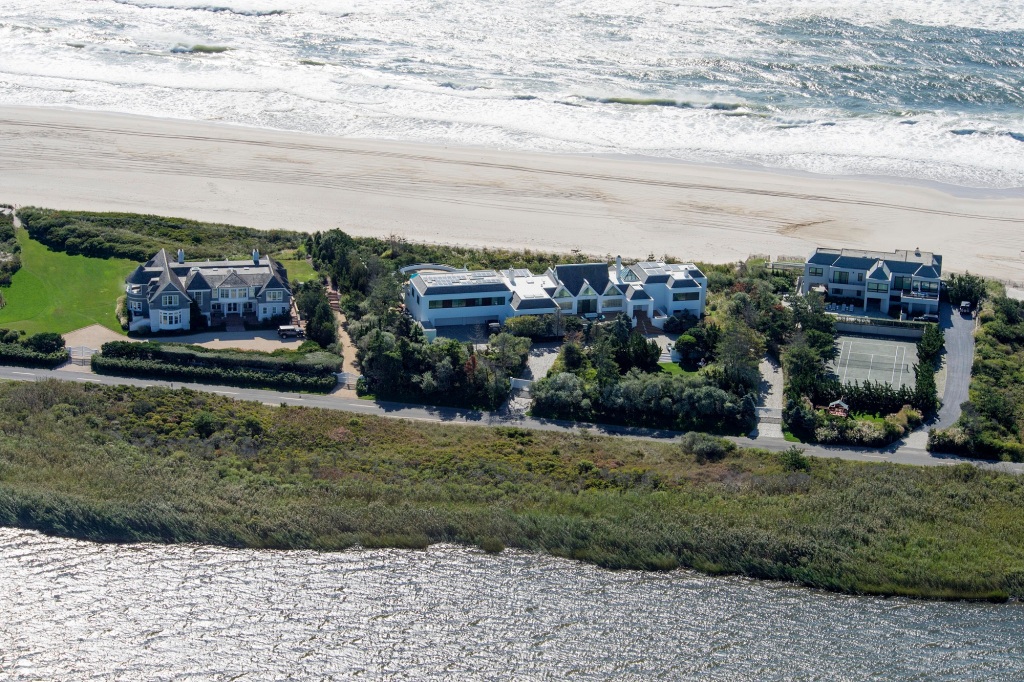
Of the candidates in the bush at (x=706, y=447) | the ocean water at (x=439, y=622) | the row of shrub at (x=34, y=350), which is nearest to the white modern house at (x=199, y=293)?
the row of shrub at (x=34, y=350)

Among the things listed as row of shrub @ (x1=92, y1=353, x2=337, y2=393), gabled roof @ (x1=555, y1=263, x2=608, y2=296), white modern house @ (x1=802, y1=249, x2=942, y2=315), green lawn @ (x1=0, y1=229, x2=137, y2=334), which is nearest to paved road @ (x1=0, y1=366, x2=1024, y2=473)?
row of shrub @ (x1=92, y1=353, x2=337, y2=393)

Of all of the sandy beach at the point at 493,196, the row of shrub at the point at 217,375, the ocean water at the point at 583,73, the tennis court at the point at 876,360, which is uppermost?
the ocean water at the point at 583,73

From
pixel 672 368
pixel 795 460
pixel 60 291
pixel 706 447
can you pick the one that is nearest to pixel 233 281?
pixel 60 291

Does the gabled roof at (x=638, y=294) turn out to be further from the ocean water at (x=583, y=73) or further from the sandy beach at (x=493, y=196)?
the ocean water at (x=583, y=73)

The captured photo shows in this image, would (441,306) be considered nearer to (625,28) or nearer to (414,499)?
(414,499)

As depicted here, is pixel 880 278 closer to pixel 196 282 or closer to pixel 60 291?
pixel 196 282

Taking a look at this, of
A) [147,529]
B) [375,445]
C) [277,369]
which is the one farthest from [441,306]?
[147,529]
